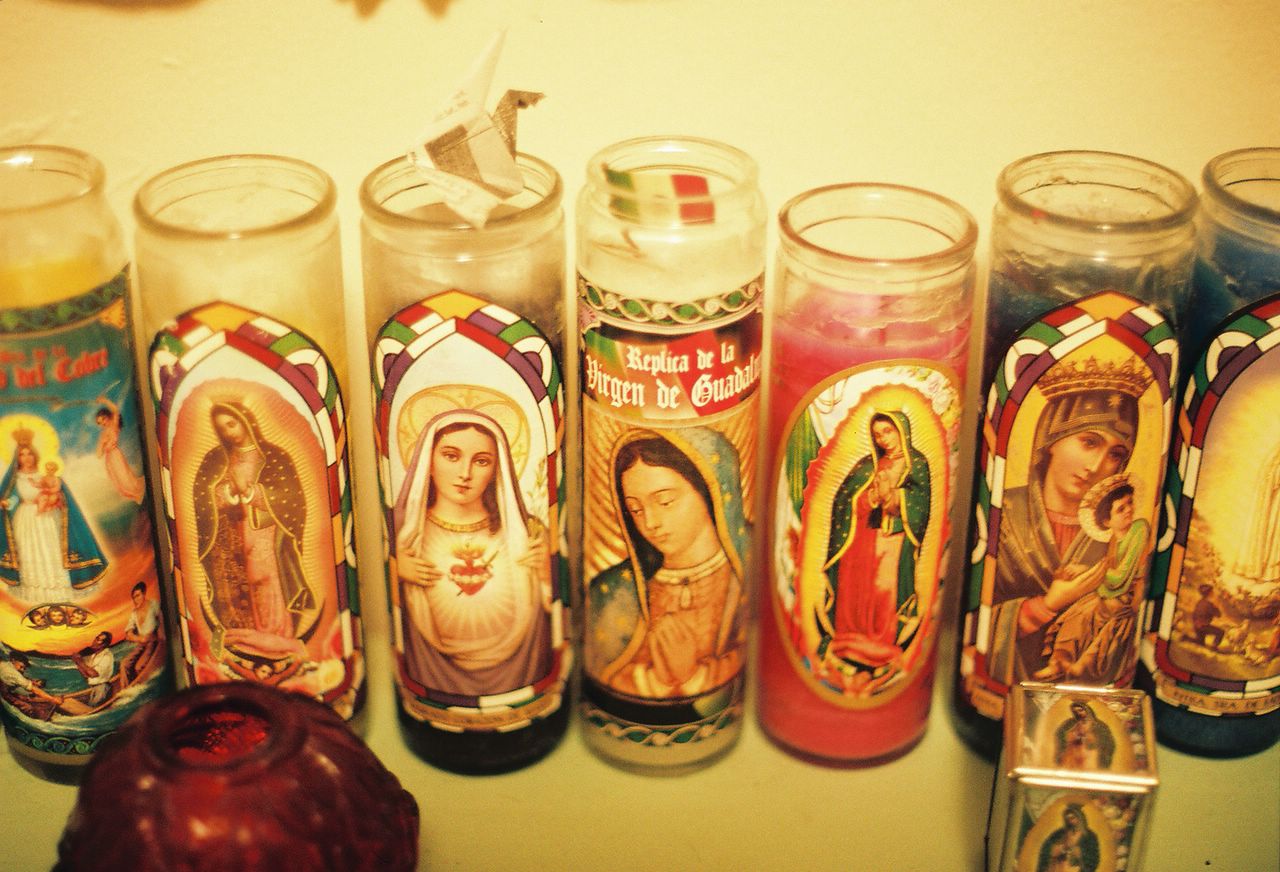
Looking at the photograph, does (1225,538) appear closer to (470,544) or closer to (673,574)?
(673,574)

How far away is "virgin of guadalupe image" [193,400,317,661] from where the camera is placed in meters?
0.83

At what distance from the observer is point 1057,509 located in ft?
2.91

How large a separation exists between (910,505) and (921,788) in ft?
0.66

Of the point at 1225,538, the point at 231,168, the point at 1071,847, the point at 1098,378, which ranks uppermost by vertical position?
the point at 231,168

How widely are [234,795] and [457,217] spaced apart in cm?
36

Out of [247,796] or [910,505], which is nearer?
[247,796]

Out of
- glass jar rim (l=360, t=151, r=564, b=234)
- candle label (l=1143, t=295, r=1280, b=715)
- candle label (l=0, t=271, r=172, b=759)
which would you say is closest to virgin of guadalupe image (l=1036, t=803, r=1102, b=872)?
candle label (l=1143, t=295, r=1280, b=715)

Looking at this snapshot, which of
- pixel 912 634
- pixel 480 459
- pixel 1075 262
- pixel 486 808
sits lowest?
pixel 486 808

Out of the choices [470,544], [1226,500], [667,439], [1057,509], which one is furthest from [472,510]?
[1226,500]

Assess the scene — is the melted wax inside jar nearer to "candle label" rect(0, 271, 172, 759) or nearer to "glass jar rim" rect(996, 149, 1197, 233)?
"candle label" rect(0, 271, 172, 759)

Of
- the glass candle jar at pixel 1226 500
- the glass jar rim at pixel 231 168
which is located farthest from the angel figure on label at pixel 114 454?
the glass candle jar at pixel 1226 500

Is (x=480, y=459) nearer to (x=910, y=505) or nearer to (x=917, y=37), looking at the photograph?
(x=910, y=505)

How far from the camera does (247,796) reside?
0.68 metres

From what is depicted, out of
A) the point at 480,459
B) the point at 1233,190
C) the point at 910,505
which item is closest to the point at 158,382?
the point at 480,459
